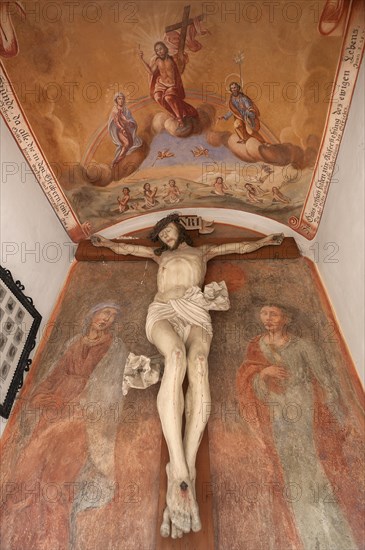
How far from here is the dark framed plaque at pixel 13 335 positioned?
18.8 feet

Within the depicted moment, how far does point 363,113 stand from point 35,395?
525 centimetres

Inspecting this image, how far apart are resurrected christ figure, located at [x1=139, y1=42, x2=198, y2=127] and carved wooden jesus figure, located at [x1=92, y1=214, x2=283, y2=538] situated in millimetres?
1580

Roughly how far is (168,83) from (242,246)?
259 cm

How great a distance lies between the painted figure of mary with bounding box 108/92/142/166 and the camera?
7059mm

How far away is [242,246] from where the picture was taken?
7.42m

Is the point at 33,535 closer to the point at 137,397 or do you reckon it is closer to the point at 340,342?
the point at 137,397

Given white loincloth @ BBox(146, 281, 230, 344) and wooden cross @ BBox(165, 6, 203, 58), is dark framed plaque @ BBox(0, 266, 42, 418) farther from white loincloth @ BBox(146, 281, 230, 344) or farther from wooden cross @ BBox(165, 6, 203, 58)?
wooden cross @ BBox(165, 6, 203, 58)

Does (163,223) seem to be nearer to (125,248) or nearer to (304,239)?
(125,248)

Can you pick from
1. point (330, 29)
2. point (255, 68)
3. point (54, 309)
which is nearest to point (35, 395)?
point (54, 309)

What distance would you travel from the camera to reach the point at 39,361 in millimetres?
6391

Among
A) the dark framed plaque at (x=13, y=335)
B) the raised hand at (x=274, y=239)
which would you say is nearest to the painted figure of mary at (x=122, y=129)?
the raised hand at (x=274, y=239)

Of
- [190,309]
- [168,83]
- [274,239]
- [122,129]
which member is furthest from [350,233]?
[122,129]

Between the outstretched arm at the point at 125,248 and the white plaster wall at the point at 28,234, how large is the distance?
0.61 meters

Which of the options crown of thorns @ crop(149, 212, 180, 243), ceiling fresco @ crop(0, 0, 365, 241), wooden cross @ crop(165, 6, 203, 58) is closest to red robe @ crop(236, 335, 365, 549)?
crown of thorns @ crop(149, 212, 180, 243)
